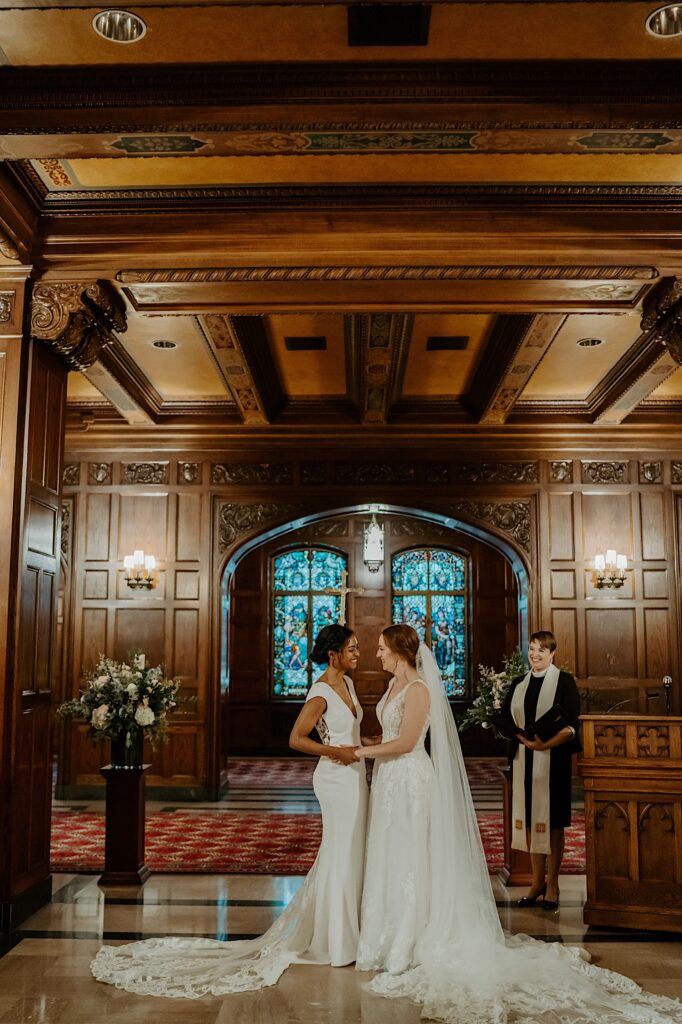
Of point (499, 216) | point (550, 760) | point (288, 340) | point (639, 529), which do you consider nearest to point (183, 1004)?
point (550, 760)

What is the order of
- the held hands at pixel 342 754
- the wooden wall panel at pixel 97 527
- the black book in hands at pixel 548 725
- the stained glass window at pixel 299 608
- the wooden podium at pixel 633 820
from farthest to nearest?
the stained glass window at pixel 299 608 → the wooden wall panel at pixel 97 527 → the black book in hands at pixel 548 725 → the wooden podium at pixel 633 820 → the held hands at pixel 342 754

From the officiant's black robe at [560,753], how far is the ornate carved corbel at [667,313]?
233 cm

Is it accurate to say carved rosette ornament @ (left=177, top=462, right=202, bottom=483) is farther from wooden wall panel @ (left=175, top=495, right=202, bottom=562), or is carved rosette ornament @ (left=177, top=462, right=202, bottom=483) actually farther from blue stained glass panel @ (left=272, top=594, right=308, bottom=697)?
blue stained glass panel @ (left=272, top=594, right=308, bottom=697)

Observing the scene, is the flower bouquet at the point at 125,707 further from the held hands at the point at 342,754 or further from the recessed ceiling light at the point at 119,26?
the recessed ceiling light at the point at 119,26

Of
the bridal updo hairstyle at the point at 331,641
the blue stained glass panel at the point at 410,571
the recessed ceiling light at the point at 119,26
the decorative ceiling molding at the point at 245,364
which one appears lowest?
the bridal updo hairstyle at the point at 331,641

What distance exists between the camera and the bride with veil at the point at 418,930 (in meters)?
4.15

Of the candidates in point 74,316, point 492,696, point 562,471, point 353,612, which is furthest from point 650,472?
point 74,316

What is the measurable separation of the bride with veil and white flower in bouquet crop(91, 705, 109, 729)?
6.67ft

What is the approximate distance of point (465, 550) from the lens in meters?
16.0

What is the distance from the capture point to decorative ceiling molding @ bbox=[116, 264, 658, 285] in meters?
5.97

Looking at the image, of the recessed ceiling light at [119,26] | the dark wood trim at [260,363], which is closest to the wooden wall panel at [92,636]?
the dark wood trim at [260,363]

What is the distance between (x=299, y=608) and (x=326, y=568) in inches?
32.9

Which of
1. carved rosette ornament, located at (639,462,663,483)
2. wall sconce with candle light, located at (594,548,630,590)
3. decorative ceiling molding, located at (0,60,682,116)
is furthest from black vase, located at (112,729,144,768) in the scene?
carved rosette ornament, located at (639,462,663,483)

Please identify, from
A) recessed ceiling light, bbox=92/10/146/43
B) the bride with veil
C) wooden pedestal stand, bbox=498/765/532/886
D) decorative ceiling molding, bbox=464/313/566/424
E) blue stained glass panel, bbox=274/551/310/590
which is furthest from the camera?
blue stained glass panel, bbox=274/551/310/590
